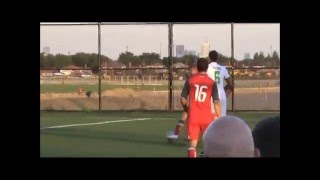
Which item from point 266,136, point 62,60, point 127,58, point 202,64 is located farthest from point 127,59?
point 266,136

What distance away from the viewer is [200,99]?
7.60 metres

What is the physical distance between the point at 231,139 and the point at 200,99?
19.0 feet

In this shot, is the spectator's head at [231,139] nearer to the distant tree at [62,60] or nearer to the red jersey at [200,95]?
the red jersey at [200,95]

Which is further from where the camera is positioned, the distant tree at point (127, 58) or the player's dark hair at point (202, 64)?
the distant tree at point (127, 58)

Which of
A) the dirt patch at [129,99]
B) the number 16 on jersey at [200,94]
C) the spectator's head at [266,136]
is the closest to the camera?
the spectator's head at [266,136]

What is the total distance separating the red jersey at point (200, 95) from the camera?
753 cm

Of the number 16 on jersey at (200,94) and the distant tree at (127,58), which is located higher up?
the distant tree at (127,58)

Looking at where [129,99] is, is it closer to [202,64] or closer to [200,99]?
[200,99]

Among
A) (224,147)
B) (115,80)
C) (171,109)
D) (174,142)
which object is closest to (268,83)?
(115,80)

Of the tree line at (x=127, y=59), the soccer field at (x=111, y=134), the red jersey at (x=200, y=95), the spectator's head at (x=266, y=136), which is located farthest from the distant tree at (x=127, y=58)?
the spectator's head at (x=266, y=136)

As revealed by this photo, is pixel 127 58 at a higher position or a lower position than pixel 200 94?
higher

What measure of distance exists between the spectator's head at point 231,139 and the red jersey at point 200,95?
564cm
